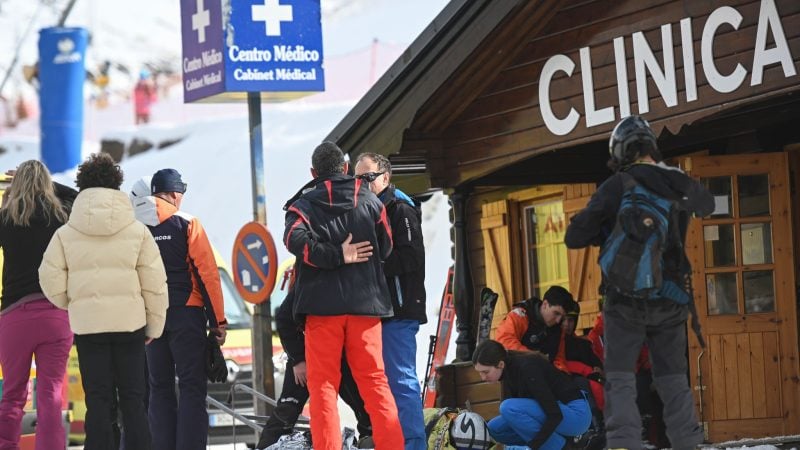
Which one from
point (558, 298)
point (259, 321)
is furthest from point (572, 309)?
point (259, 321)

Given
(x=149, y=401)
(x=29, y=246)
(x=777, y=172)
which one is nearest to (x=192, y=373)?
(x=149, y=401)

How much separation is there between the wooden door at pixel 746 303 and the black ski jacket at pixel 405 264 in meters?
3.33

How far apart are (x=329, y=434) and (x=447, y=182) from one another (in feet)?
15.8

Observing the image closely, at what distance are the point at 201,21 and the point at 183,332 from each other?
594 centimetres

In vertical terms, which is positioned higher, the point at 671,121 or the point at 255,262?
the point at 671,121

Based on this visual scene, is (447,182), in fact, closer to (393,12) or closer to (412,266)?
(412,266)

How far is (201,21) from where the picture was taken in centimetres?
1512

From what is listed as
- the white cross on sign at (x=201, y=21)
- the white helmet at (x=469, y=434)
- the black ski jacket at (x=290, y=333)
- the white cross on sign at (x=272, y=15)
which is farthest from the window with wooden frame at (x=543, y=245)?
the black ski jacket at (x=290, y=333)

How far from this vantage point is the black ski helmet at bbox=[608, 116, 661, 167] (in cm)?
797

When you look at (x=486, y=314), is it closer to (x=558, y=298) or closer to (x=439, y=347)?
(x=439, y=347)

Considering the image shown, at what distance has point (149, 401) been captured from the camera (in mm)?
10078

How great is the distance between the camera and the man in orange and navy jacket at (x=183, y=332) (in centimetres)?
986

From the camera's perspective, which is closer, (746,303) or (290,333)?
(290,333)

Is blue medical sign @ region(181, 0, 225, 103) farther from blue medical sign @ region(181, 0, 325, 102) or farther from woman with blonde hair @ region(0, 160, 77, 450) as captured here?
woman with blonde hair @ region(0, 160, 77, 450)
